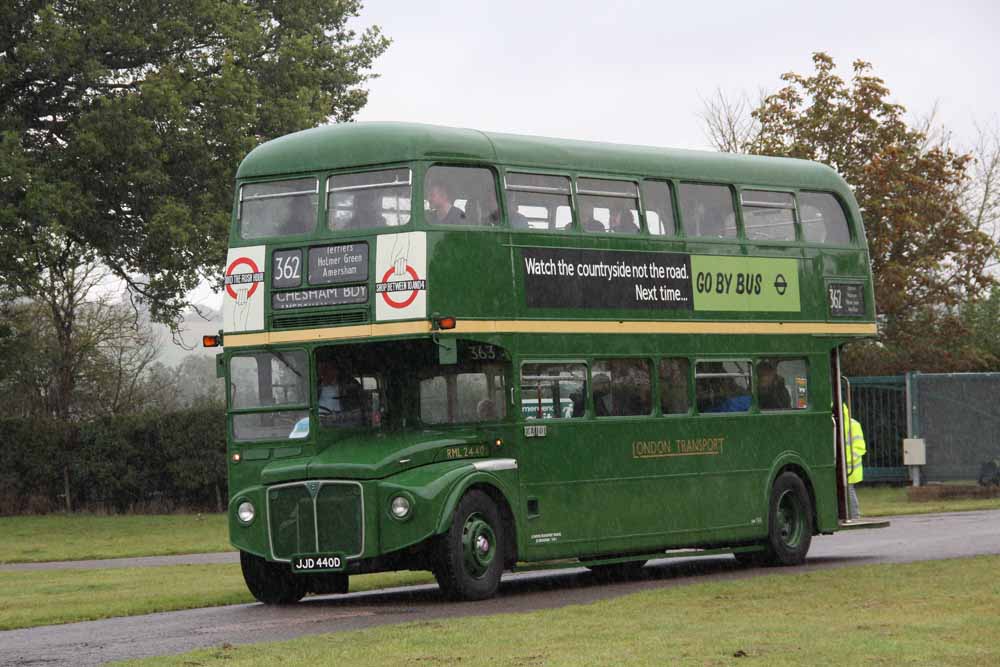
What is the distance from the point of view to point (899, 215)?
43844mm

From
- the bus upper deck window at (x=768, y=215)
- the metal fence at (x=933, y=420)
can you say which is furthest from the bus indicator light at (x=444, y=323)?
the metal fence at (x=933, y=420)

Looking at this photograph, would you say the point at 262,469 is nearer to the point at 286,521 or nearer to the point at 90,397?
the point at 286,521

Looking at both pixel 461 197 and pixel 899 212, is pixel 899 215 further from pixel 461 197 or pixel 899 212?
pixel 461 197

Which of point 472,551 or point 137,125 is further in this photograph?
point 137,125

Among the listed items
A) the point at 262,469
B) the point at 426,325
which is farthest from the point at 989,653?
the point at 262,469

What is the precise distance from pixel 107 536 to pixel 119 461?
5165mm

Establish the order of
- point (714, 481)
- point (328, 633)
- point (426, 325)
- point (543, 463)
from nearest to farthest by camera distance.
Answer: point (328, 633)
point (426, 325)
point (543, 463)
point (714, 481)

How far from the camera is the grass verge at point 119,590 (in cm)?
1739

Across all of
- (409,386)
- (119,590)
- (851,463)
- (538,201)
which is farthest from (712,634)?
(851,463)

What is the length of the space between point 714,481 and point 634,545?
61.9 inches

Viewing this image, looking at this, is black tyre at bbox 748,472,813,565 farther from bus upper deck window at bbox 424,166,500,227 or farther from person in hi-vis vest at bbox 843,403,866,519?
bus upper deck window at bbox 424,166,500,227

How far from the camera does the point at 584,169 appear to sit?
18.8 m

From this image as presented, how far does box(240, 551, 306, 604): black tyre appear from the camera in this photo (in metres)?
17.7

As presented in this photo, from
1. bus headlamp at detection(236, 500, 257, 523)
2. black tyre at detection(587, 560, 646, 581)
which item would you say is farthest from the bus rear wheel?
bus headlamp at detection(236, 500, 257, 523)
